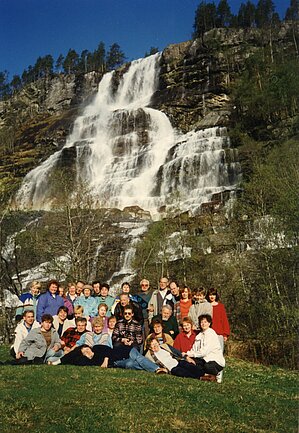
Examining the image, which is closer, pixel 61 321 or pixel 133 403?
pixel 133 403

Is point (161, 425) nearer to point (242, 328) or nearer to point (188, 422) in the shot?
point (188, 422)

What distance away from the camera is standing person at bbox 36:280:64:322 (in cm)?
1042

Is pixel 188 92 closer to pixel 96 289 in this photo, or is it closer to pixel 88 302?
pixel 96 289

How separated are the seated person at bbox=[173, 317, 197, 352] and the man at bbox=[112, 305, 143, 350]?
806 mm

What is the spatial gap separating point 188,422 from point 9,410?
2.04 meters

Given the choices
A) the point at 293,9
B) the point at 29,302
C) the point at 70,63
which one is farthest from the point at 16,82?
the point at 29,302

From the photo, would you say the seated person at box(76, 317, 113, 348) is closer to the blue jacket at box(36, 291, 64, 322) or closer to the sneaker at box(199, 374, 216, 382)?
the blue jacket at box(36, 291, 64, 322)

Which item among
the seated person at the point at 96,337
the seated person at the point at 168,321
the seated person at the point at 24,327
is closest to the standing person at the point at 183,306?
the seated person at the point at 168,321

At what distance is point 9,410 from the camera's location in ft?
Answer: 17.4

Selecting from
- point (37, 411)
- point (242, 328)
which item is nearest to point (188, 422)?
Answer: point (37, 411)

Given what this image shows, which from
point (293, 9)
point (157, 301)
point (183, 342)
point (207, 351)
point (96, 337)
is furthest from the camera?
point (293, 9)

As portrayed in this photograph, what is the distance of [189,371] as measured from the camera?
8.45 metres

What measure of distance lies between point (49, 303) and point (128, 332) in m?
2.14

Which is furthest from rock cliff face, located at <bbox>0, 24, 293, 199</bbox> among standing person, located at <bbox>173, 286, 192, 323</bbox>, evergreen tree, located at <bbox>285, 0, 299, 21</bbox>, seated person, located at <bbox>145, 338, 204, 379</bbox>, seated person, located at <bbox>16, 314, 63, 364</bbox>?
seated person, located at <bbox>145, 338, 204, 379</bbox>
